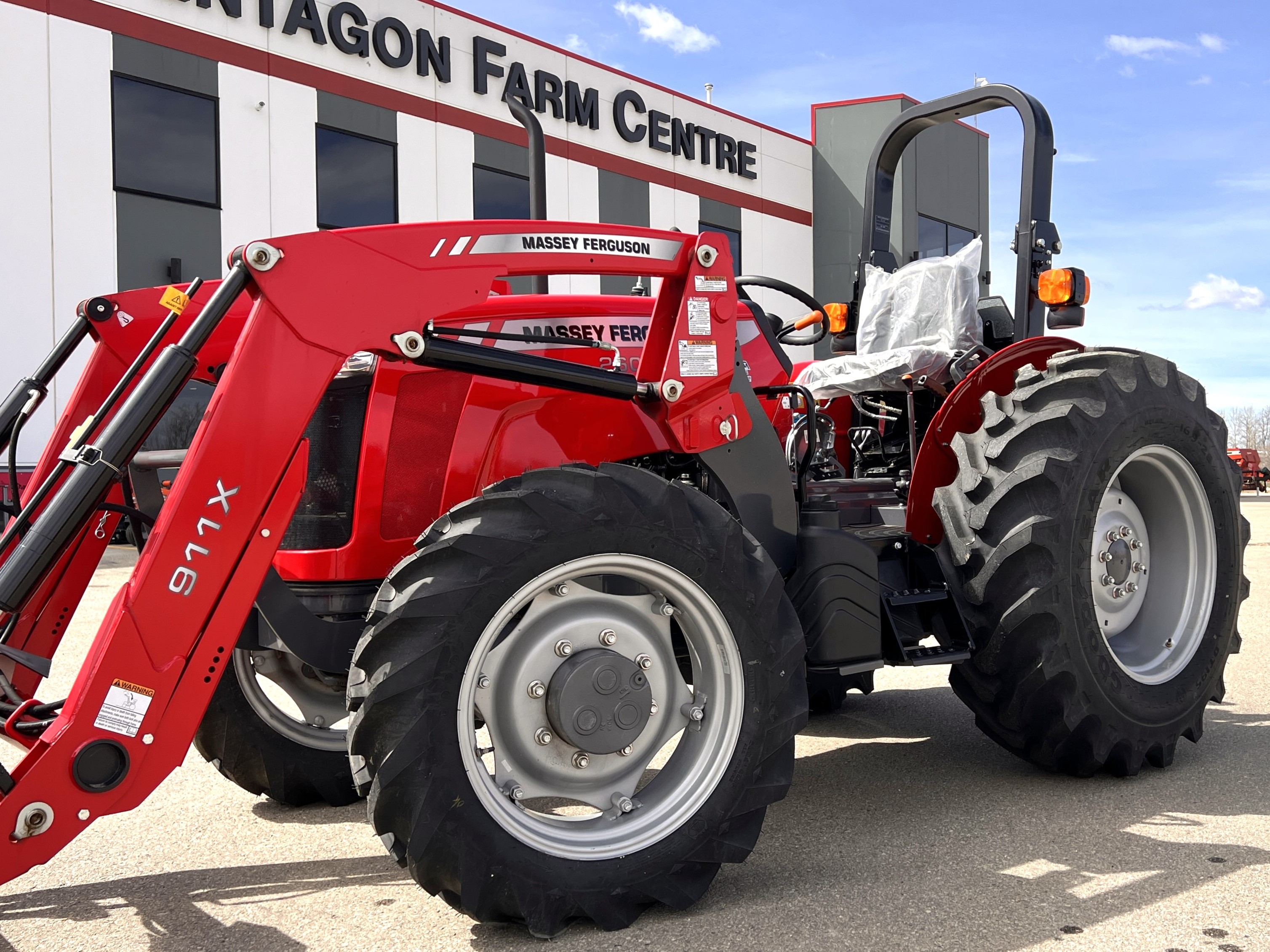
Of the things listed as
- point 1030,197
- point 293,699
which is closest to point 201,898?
point 293,699

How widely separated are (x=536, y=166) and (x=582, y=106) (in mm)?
15178

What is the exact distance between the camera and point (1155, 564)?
4445mm

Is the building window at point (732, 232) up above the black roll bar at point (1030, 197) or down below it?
above

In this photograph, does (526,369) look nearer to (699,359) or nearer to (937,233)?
(699,359)

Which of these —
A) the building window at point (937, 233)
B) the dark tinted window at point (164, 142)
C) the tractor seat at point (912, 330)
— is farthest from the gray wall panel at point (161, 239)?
the building window at point (937, 233)

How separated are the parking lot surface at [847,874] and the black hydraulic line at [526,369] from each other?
4.56 ft

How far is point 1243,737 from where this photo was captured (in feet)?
15.1

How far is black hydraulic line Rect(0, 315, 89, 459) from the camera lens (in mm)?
3420

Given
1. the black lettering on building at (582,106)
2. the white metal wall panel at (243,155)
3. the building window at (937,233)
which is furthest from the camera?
the building window at (937,233)

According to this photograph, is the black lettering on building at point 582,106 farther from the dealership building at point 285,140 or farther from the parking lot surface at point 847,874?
the parking lot surface at point 847,874

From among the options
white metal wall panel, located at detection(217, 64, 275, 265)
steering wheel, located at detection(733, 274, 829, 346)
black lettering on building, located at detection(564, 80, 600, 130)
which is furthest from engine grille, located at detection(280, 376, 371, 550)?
black lettering on building, located at detection(564, 80, 600, 130)

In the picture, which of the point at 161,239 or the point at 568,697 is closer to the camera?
the point at 568,697

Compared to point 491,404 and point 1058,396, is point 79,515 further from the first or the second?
point 1058,396

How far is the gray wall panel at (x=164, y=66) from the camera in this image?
46.3 ft
